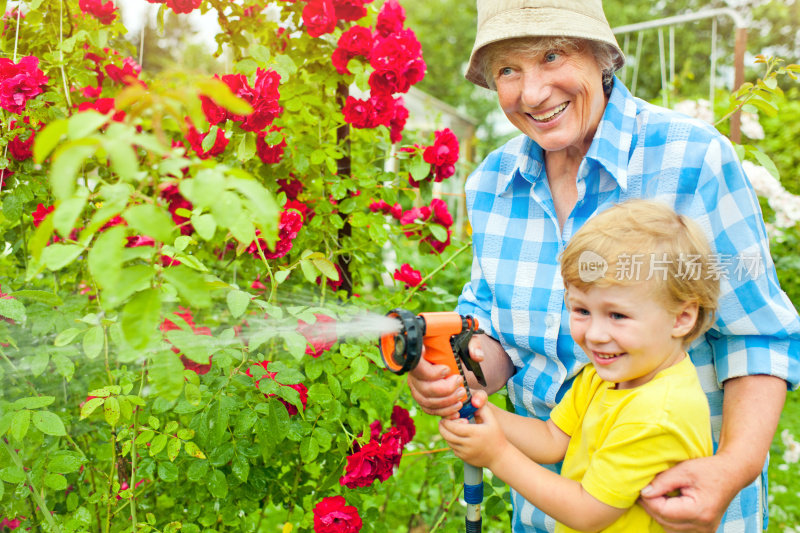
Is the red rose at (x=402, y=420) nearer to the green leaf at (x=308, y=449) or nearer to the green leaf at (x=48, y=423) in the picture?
the green leaf at (x=308, y=449)

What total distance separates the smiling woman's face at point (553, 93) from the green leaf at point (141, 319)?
1102 millimetres

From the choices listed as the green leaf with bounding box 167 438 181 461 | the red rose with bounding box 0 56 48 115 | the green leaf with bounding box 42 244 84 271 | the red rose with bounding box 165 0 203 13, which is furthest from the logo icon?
the red rose with bounding box 0 56 48 115

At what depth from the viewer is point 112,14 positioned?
2.11 metres

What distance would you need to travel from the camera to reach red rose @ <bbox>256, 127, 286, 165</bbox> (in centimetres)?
198

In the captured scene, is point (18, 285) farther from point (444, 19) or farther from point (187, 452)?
point (444, 19)

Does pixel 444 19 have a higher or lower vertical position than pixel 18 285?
higher

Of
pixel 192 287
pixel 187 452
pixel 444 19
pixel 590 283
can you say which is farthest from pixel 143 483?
pixel 444 19

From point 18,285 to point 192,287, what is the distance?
1.45 metres

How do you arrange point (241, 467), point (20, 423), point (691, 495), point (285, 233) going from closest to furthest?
point (691, 495), point (20, 423), point (241, 467), point (285, 233)

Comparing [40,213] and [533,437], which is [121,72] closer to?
[40,213]

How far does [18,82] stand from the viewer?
1.78 meters

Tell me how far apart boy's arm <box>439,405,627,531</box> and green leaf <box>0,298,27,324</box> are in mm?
1024

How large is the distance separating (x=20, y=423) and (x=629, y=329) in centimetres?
133

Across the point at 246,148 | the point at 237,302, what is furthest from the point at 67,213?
the point at 246,148
